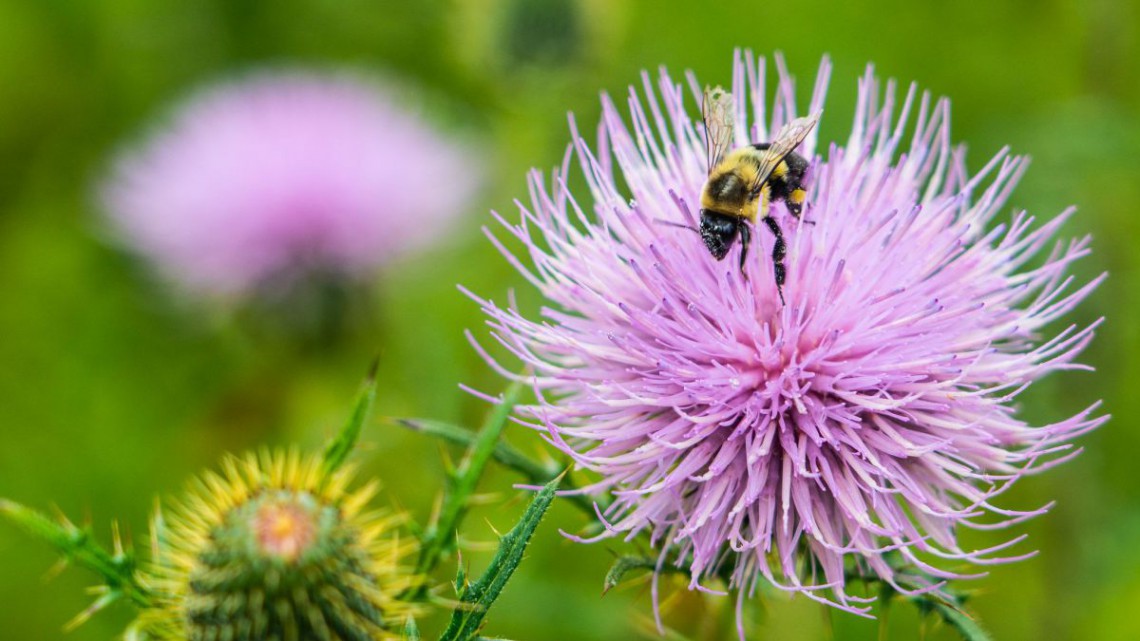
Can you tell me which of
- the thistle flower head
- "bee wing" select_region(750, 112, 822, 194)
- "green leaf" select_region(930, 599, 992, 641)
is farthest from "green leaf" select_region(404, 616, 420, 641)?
"bee wing" select_region(750, 112, 822, 194)

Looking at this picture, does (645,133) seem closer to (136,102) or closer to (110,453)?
(110,453)

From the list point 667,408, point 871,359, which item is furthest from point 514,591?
point 871,359

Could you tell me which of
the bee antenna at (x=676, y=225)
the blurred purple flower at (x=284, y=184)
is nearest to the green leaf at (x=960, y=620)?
the bee antenna at (x=676, y=225)

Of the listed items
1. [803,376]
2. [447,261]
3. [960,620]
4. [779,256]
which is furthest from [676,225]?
[447,261]

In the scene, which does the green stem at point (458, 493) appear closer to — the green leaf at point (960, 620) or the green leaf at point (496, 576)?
the green leaf at point (496, 576)

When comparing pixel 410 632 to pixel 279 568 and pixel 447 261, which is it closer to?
pixel 279 568

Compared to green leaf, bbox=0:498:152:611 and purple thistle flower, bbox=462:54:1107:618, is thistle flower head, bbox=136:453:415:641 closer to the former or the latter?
green leaf, bbox=0:498:152:611
